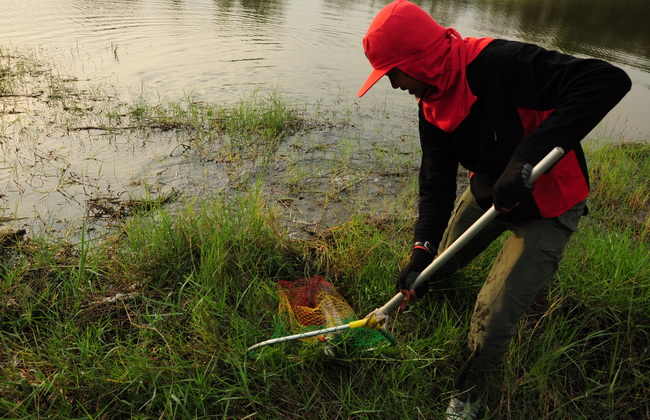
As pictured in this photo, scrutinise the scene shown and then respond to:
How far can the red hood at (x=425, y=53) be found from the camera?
2021mm

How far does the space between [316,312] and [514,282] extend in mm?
1197

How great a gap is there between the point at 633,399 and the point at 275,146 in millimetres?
4576

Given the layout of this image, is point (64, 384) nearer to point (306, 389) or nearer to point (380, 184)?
point (306, 389)

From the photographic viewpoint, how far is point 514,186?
189cm

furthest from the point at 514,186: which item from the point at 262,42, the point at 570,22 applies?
the point at 570,22

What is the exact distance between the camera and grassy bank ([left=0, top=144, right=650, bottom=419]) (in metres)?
2.15

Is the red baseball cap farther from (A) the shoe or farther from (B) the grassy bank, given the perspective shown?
(A) the shoe

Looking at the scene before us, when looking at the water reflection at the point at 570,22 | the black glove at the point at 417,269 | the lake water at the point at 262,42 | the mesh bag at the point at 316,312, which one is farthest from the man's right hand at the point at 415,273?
the water reflection at the point at 570,22

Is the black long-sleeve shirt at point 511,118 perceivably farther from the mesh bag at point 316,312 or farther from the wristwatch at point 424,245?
the mesh bag at point 316,312

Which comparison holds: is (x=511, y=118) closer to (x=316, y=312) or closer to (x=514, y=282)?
(x=514, y=282)

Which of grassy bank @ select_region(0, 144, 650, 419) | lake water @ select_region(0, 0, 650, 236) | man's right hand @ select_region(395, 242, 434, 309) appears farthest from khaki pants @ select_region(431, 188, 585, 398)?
lake water @ select_region(0, 0, 650, 236)

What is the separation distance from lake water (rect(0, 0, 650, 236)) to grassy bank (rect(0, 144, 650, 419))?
1.94 metres

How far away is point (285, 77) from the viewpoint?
8773 mm

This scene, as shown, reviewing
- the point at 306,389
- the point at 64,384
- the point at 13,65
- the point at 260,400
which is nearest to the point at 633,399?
the point at 306,389
